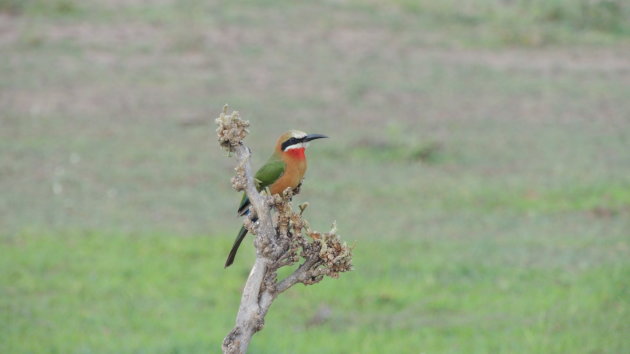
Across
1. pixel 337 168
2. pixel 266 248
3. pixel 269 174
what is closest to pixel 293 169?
pixel 269 174

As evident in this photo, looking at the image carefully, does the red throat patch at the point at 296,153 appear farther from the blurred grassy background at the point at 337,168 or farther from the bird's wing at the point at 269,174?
the blurred grassy background at the point at 337,168

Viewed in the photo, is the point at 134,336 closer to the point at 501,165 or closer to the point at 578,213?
the point at 578,213

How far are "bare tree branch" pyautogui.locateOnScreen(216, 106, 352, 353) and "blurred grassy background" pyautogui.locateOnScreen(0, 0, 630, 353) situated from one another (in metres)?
3.68

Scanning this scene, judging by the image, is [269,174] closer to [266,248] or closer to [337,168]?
[266,248]

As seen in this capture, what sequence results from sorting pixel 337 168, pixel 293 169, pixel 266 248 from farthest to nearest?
pixel 337 168 → pixel 293 169 → pixel 266 248

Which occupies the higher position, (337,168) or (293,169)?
(293,169)

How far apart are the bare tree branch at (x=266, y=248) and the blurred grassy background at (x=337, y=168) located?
12.1 feet

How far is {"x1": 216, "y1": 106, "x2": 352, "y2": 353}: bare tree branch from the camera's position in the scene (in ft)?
11.8

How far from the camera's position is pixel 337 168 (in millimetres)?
12789

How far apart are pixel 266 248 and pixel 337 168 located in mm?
9148

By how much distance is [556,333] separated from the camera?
800 centimetres

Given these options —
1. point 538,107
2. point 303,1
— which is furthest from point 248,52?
point 538,107

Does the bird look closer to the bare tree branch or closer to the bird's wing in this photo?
the bird's wing

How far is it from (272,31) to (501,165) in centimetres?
Answer: 625
